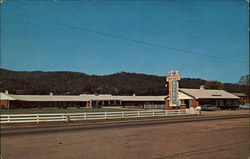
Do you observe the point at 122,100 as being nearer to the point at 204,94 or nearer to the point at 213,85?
the point at 204,94

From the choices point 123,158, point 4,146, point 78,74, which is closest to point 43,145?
point 4,146

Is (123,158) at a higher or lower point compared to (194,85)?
lower

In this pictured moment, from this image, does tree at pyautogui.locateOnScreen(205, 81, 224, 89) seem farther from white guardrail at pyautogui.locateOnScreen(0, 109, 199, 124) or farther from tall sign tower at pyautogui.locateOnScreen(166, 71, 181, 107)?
tall sign tower at pyautogui.locateOnScreen(166, 71, 181, 107)

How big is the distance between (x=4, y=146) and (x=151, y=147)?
18.5 ft

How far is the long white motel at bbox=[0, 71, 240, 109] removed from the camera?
3678 cm

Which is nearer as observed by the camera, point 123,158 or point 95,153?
point 123,158

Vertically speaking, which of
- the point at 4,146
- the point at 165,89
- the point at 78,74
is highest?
the point at 78,74

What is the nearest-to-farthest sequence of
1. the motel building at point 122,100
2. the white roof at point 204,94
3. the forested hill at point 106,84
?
the motel building at point 122,100
the white roof at point 204,94
the forested hill at point 106,84

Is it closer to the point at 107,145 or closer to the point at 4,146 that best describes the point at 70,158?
the point at 107,145

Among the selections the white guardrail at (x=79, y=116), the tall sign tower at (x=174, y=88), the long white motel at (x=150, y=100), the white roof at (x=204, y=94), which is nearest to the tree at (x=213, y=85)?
the long white motel at (x=150, y=100)

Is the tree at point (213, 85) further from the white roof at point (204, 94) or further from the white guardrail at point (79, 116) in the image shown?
the white guardrail at point (79, 116)

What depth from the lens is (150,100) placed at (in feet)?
274

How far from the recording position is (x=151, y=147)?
1027cm

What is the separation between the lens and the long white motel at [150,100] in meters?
36.8
